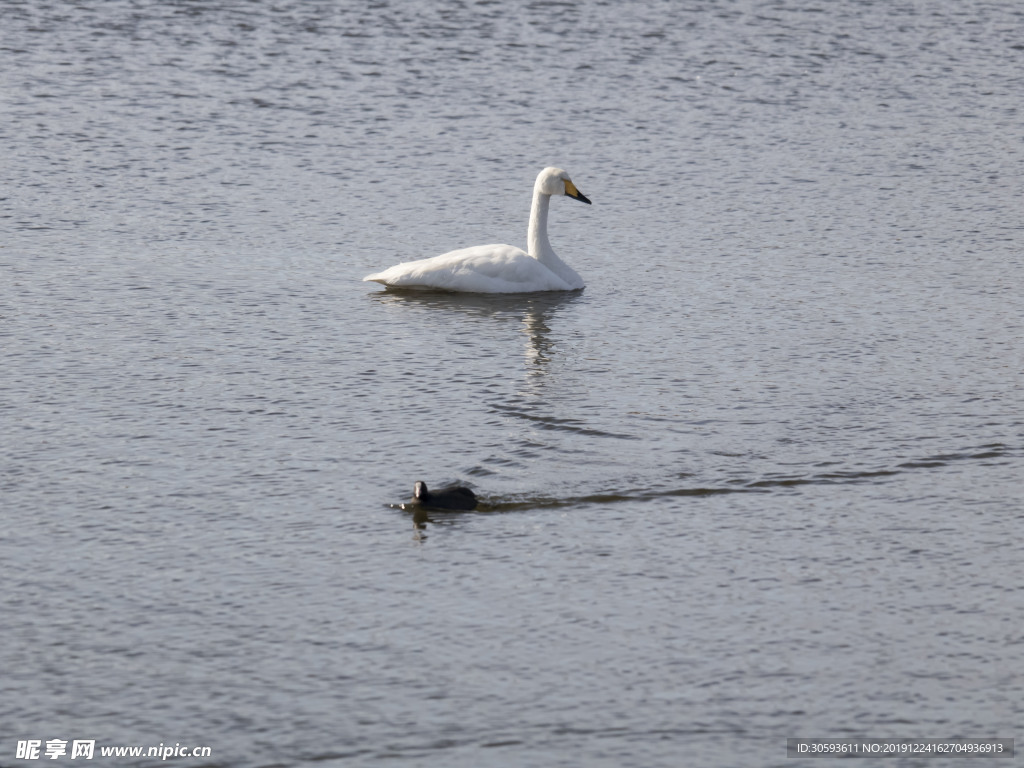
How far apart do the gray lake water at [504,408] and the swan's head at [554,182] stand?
0.67 m

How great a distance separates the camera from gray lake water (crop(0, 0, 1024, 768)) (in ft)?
20.8

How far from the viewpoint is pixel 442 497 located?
797cm

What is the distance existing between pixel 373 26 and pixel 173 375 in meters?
12.3

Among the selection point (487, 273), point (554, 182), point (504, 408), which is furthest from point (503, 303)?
point (504, 408)

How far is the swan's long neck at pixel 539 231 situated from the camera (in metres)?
13.3

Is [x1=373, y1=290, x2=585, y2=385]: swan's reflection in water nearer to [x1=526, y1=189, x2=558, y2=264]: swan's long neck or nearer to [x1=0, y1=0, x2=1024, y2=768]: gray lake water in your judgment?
[x1=0, y1=0, x2=1024, y2=768]: gray lake water

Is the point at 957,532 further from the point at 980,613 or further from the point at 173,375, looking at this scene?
the point at 173,375

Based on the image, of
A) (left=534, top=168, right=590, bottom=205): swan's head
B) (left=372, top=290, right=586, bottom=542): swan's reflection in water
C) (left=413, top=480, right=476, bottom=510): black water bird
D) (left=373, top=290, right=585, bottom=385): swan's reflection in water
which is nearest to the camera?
(left=413, top=480, right=476, bottom=510): black water bird

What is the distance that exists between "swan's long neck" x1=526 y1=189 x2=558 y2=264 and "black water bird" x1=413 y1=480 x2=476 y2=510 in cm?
549

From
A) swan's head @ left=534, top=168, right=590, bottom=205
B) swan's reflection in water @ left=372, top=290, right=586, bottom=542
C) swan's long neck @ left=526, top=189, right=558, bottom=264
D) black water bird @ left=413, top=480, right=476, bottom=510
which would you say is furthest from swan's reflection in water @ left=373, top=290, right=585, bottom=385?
black water bird @ left=413, top=480, right=476, bottom=510

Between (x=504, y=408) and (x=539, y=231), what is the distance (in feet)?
12.8

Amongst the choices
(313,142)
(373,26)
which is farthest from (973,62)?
(313,142)

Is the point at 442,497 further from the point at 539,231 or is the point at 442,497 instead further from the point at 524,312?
the point at 539,231

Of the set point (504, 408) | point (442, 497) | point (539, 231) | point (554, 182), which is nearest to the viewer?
point (442, 497)
